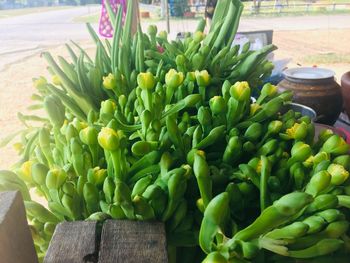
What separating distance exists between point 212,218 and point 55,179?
0.16 meters

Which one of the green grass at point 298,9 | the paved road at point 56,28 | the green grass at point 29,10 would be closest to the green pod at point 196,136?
the paved road at point 56,28

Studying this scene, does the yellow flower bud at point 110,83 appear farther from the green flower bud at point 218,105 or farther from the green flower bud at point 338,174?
the green flower bud at point 338,174

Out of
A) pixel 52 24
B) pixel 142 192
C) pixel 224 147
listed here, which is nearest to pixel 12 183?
pixel 142 192

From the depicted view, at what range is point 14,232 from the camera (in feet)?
0.99

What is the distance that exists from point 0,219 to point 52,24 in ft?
29.7

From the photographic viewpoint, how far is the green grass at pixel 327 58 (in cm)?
468

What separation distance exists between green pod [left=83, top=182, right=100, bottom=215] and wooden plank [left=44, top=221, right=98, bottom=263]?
0.03 metres

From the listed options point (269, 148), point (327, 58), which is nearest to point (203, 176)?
point (269, 148)

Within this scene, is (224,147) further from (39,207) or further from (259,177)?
(39,207)

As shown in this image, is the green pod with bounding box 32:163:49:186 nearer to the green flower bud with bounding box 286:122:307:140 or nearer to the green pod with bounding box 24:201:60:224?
the green pod with bounding box 24:201:60:224

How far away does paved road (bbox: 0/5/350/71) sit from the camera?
582cm

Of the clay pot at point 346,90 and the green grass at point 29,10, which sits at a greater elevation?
the clay pot at point 346,90

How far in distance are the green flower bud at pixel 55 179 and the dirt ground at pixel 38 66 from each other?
1756 millimetres

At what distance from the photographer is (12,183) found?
1.36 feet
